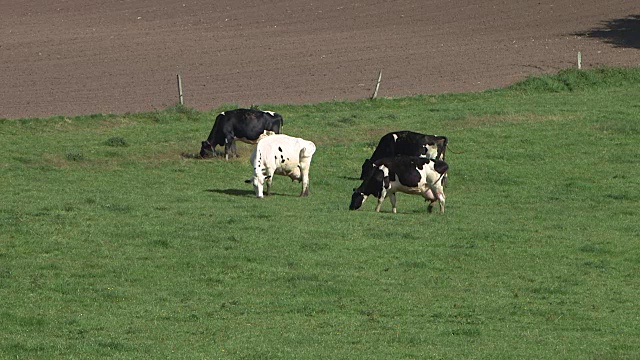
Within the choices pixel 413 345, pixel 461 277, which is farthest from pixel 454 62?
pixel 413 345

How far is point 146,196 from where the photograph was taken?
1144 inches

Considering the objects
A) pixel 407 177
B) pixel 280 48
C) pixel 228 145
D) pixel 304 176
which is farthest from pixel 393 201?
pixel 280 48

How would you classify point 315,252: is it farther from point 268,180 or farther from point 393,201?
point 268,180

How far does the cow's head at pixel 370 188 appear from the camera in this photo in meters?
27.3

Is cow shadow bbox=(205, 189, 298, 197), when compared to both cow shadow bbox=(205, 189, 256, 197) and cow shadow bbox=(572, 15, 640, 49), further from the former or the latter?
cow shadow bbox=(572, 15, 640, 49)

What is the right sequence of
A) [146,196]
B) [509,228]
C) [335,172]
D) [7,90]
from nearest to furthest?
[509,228] < [146,196] < [335,172] < [7,90]

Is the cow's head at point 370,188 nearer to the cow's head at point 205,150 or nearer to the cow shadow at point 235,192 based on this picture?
the cow shadow at point 235,192

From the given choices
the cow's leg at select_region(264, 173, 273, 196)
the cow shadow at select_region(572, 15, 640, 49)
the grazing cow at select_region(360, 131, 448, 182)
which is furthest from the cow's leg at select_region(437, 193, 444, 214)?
the cow shadow at select_region(572, 15, 640, 49)

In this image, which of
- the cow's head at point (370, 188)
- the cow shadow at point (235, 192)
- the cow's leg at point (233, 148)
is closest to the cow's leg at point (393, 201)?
the cow's head at point (370, 188)

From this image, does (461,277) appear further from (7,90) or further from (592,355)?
(7,90)

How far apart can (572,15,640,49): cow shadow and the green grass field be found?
80.0 feet

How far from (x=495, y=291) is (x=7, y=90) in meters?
34.3

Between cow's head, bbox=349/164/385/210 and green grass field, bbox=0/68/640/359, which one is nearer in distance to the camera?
green grass field, bbox=0/68/640/359

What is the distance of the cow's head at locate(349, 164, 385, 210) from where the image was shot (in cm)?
2733
